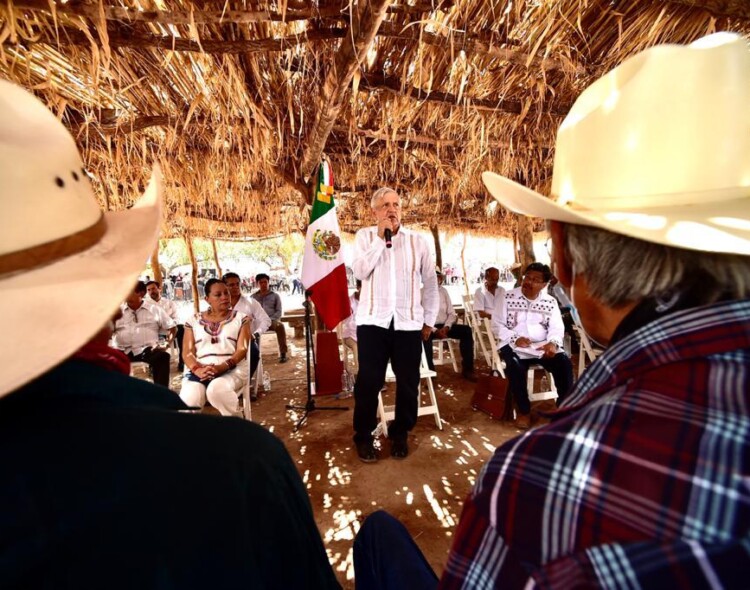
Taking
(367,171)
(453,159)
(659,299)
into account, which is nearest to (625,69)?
(659,299)

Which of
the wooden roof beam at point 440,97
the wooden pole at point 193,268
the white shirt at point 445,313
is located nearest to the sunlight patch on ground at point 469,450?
the white shirt at point 445,313

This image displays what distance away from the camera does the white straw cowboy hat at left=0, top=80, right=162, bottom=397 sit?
500mm

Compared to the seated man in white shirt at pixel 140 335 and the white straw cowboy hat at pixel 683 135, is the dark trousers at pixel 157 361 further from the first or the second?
the white straw cowboy hat at pixel 683 135

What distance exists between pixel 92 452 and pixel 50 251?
0.34 m

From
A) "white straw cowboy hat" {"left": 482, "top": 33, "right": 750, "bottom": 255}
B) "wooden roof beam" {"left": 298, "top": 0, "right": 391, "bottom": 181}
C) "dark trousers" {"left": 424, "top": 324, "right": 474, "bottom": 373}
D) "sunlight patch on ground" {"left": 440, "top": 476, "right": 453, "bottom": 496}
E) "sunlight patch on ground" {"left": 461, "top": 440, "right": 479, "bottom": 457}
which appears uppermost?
"wooden roof beam" {"left": 298, "top": 0, "right": 391, "bottom": 181}

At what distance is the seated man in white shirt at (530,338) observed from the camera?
3.61m

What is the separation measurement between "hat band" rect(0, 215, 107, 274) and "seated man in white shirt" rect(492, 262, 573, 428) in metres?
3.72

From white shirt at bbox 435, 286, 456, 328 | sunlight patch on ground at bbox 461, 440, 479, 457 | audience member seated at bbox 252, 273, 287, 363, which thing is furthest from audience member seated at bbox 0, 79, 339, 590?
audience member seated at bbox 252, 273, 287, 363

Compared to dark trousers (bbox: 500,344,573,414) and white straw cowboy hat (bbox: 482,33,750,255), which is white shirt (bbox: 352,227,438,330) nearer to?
dark trousers (bbox: 500,344,573,414)

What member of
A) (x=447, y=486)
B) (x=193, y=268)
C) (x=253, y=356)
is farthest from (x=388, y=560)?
(x=193, y=268)

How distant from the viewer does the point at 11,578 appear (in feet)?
1.35

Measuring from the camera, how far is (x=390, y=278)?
110 inches

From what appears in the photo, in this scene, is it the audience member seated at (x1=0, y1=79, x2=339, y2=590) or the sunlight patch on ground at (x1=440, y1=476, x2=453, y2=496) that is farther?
the sunlight patch on ground at (x1=440, y1=476, x2=453, y2=496)

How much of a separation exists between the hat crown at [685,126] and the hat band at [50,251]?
44.8 inches
